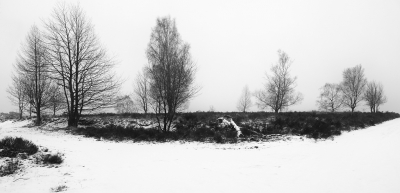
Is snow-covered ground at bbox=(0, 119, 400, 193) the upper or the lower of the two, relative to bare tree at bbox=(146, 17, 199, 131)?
lower

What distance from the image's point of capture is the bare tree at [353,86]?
30.6 metres

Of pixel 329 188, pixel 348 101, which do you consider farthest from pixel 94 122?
pixel 348 101

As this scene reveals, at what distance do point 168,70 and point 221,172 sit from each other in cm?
909

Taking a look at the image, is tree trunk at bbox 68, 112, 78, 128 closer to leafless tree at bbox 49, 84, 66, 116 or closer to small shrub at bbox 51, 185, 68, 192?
leafless tree at bbox 49, 84, 66, 116

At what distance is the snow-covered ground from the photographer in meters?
4.17

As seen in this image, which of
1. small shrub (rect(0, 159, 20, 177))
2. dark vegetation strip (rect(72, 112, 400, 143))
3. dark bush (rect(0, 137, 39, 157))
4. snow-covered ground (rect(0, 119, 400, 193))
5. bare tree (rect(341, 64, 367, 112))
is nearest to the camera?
snow-covered ground (rect(0, 119, 400, 193))

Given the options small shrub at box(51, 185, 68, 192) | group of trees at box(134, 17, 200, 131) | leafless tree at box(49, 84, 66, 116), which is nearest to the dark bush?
small shrub at box(51, 185, 68, 192)

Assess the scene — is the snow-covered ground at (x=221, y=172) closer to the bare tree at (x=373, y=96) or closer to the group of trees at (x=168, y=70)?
the group of trees at (x=168, y=70)

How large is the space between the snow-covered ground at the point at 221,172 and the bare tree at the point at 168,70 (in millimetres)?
5557

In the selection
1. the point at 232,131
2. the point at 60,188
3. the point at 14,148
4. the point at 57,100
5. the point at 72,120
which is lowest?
the point at 60,188

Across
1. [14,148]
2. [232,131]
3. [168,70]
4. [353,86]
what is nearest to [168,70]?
[168,70]

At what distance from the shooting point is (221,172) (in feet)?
17.8

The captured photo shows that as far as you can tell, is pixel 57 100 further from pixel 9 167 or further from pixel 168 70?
pixel 9 167

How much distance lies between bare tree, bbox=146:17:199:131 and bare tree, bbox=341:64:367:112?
3434 cm
